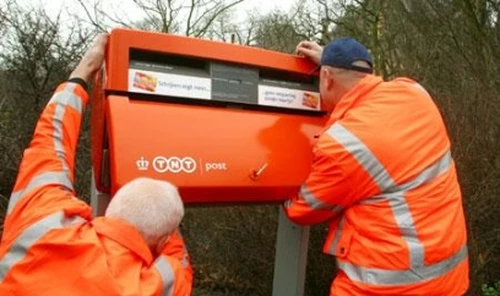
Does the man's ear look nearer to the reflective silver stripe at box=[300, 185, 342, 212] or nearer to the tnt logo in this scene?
the reflective silver stripe at box=[300, 185, 342, 212]

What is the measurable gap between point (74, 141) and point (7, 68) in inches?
197

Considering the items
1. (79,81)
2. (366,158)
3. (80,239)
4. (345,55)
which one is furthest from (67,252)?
(345,55)

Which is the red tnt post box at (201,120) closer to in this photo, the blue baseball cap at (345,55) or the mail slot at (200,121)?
the mail slot at (200,121)

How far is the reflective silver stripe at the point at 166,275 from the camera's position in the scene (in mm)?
1757

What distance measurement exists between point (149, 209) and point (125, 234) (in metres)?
0.11

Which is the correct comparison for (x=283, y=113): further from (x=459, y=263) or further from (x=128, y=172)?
(x=459, y=263)

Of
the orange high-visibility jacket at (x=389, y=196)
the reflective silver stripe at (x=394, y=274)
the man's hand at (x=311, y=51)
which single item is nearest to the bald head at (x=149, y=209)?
the orange high-visibility jacket at (x=389, y=196)

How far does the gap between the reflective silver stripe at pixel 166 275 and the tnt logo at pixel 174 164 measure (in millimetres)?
485

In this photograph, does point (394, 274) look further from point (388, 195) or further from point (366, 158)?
point (366, 158)

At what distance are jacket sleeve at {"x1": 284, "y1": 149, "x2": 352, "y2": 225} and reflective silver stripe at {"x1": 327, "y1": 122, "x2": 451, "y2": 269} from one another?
0.30 feet

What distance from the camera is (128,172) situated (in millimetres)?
2143

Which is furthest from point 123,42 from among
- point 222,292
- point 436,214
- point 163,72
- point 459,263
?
point 222,292

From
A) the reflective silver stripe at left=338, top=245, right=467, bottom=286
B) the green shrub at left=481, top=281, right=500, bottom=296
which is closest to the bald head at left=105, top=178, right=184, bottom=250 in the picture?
the reflective silver stripe at left=338, top=245, right=467, bottom=286

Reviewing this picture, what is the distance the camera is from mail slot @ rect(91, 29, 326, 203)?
7.25 feet
